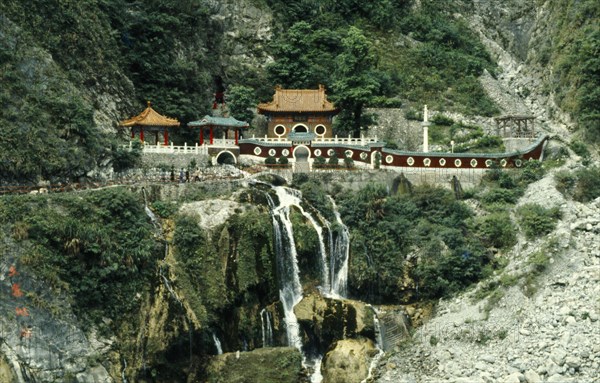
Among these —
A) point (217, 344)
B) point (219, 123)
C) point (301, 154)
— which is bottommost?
point (217, 344)

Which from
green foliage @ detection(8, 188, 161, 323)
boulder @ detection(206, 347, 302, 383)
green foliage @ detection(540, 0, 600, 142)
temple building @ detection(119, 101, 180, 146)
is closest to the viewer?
green foliage @ detection(8, 188, 161, 323)

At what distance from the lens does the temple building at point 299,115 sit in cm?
7388

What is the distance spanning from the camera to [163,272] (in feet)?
169

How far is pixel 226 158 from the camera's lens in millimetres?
67812

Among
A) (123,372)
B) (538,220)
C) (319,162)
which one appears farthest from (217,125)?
(123,372)

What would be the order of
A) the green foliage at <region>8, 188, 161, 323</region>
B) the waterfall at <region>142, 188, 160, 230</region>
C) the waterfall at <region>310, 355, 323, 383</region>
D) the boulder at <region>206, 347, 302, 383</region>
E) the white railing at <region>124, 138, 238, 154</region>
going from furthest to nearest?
the white railing at <region>124, 138, 238, 154</region> < the waterfall at <region>142, 188, 160, 230</region> < the waterfall at <region>310, 355, 323, 383</region> < the boulder at <region>206, 347, 302, 383</region> < the green foliage at <region>8, 188, 161, 323</region>

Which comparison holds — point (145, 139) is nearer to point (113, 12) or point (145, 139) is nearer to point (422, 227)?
point (113, 12)

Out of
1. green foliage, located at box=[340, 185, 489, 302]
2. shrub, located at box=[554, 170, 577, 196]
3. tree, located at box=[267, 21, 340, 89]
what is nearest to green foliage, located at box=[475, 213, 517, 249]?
green foliage, located at box=[340, 185, 489, 302]

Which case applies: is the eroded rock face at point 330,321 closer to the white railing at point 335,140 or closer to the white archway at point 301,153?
the white archway at point 301,153

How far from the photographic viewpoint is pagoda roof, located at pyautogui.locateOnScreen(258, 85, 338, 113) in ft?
242

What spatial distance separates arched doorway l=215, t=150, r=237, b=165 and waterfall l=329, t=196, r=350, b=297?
35.8ft

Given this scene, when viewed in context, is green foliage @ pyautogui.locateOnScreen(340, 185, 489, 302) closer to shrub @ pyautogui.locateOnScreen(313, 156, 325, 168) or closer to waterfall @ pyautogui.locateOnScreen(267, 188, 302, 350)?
waterfall @ pyautogui.locateOnScreen(267, 188, 302, 350)

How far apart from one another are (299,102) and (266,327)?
2468 cm

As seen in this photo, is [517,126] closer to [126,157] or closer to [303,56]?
[303,56]
